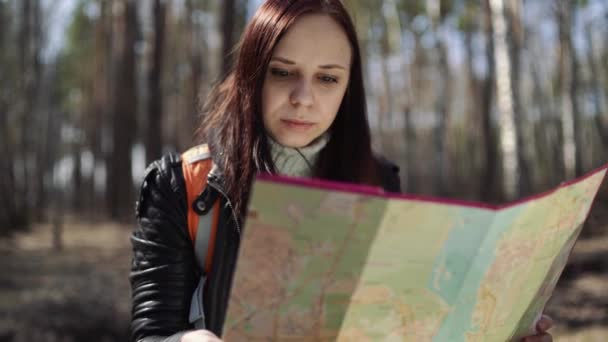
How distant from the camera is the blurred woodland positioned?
573 centimetres

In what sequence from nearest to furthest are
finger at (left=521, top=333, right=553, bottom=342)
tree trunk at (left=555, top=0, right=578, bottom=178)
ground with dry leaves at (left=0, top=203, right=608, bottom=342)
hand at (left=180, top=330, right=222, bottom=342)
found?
hand at (left=180, top=330, right=222, bottom=342) → finger at (left=521, top=333, right=553, bottom=342) → ground with dry leaves at (left=0, top=203, right=608, bottom=342) → tree trunk at (left=555, top=0, right=578, bottom=178)

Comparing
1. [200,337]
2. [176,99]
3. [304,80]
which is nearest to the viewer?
[200,337]

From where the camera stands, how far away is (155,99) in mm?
11094

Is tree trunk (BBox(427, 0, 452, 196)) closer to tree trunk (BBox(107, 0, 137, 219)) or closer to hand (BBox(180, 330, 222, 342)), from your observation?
tree trunk (BBox(107, 0, 137, 219))

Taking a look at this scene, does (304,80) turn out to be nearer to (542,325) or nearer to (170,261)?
(170,261)

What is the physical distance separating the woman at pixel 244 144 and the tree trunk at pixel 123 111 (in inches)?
470

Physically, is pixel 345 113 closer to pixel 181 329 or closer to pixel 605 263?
pixel 181 329

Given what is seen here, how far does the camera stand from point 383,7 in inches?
717

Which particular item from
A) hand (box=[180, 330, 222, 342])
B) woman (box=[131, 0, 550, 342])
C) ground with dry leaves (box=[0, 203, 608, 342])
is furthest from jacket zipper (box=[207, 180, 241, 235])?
ground with dry leaves (box=[0, 203, 608, 342])

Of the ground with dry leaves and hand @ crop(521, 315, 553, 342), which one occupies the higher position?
hand @ crop(521, 315, 553, 342)

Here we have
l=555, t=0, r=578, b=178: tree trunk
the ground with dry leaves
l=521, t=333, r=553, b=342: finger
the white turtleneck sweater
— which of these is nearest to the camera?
l=521, t=333, r=553, b=342: finger

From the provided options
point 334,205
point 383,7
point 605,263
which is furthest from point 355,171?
point 383,7

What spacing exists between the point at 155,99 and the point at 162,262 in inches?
410

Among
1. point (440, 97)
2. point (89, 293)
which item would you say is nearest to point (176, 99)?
point (440, 97)
